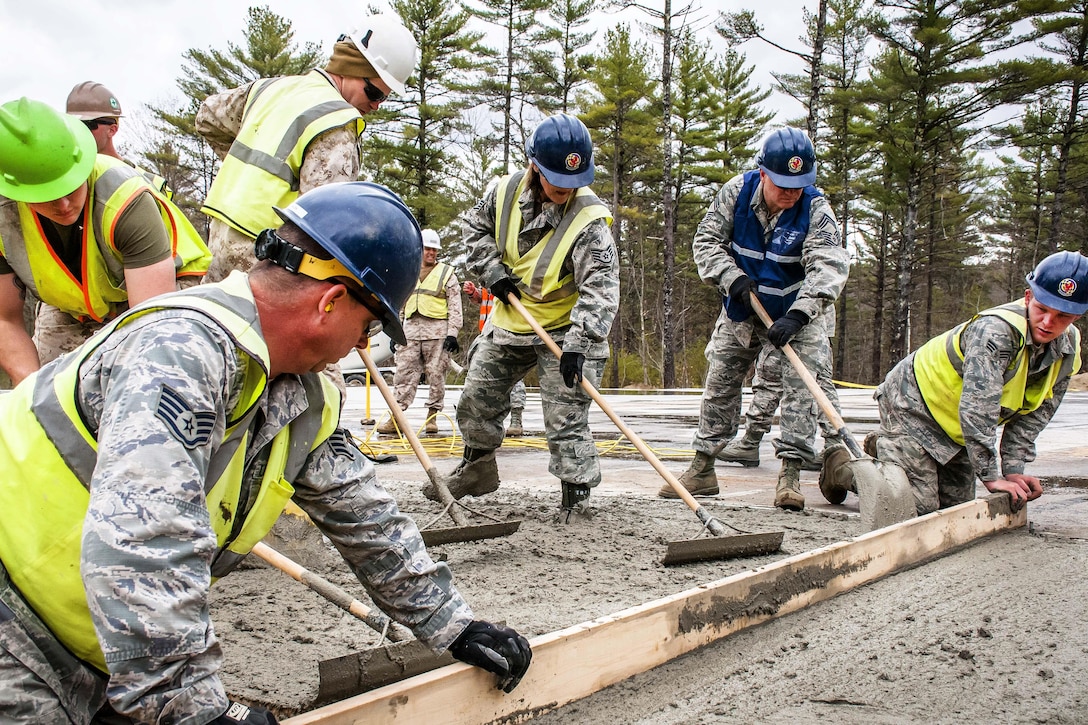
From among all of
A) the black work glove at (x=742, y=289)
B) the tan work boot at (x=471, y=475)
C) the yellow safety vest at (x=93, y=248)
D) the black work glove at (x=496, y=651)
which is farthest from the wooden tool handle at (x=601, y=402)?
the black work glove at (x=496, y=651)

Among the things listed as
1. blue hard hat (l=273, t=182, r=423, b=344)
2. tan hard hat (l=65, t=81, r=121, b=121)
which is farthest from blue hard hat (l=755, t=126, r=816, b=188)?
blue hard hat (l=273, t=182, r=423, b=344)

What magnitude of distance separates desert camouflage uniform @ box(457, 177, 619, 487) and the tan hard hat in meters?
1.86

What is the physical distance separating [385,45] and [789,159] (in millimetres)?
2394

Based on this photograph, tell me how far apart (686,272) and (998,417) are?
28.8 metres

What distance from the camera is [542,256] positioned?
4402 millimetres

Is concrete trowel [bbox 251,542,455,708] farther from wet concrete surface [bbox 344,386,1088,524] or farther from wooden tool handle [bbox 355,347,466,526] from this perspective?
wet concrete surface [bbox 344,386,1088,524]

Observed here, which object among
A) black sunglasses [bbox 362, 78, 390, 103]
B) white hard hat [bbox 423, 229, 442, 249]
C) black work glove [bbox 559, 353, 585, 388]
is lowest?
black work glove [bbox 559, 353, 585, 388]

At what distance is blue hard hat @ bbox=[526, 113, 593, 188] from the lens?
412 cm

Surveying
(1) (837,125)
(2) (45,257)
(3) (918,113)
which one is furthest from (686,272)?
(2) (45,257)

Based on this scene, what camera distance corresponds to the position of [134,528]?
1241mm

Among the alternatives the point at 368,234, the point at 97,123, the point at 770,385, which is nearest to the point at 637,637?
the point at 368,234

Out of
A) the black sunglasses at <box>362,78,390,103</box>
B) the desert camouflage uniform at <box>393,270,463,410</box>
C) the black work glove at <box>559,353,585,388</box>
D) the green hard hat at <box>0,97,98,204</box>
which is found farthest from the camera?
the desert camouflage uniform at <box>393,270,463,410</box>

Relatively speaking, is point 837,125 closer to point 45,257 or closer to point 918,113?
point 918,113

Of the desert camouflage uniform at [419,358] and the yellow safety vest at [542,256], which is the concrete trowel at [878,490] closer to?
the yellow safety vest at [542,256]
